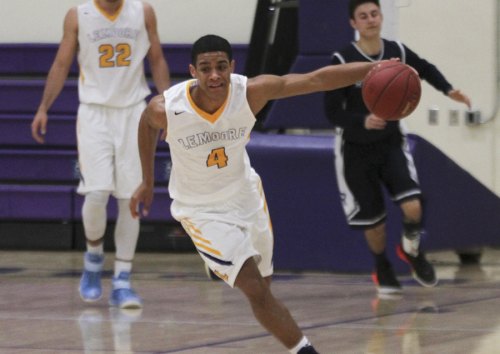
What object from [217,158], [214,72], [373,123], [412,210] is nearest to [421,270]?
[412,210]

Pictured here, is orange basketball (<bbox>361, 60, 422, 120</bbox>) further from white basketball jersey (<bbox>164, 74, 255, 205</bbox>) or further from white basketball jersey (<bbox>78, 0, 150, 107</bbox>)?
white basketball jersey (<bbox>78, 0, 150, 107</bbox>)

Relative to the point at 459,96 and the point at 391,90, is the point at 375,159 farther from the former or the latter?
the point at 391,90

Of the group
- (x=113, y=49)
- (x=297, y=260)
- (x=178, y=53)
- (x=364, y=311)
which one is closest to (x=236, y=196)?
(x=364, y=311)

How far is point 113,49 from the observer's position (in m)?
7.20

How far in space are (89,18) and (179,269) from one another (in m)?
2.44

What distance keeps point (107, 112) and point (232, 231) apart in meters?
2.24

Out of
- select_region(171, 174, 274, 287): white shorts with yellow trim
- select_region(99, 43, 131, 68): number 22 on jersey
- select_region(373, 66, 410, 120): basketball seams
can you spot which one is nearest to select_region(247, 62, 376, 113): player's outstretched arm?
select_region(373, 66, 410, 120): basketball seams

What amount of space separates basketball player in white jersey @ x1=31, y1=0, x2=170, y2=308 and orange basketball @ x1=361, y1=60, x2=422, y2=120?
2097 mm

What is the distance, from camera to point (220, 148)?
527 centimetres

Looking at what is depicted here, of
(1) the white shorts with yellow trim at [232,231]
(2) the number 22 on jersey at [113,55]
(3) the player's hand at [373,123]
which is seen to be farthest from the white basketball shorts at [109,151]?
(1) the white shorts with yellow trim at [232,231]

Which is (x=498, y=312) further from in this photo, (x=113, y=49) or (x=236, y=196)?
(x=113, y=49)

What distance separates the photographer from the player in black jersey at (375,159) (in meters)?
7.15

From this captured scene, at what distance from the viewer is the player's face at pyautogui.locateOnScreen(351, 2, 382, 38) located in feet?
23.4

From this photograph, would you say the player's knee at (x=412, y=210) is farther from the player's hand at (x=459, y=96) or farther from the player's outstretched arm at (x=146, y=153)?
the player's outstretched arm at (x=146, y=153)
